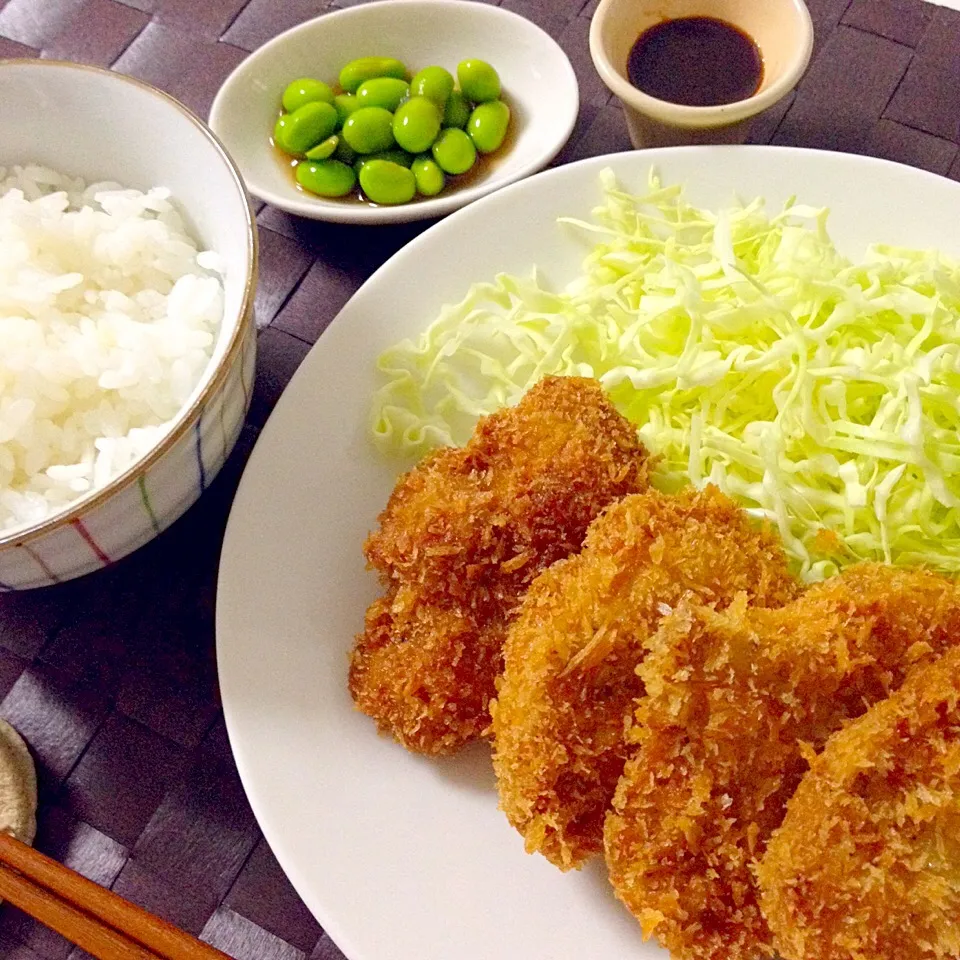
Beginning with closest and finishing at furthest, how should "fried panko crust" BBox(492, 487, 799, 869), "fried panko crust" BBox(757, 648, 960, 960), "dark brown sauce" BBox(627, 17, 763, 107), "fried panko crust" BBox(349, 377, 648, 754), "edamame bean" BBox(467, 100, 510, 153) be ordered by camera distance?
"fried panko crust" BBox(757, 648, 960, 960), "fried panko crust" BBox(492, 487, 799, 869), "fried panko crust" BBox(349, 377, 648, 754), "dark brown sauce" BBox(627, 17, 763, 107), "edamame bean" BBox(467, 100, 510, 153)

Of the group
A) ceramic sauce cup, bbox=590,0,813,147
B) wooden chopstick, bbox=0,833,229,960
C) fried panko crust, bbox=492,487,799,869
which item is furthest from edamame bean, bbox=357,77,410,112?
wooden chopstick, bbox=0,833,229,960

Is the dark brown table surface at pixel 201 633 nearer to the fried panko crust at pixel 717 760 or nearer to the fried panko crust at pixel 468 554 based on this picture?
the fried panko crust at pixel 468 554

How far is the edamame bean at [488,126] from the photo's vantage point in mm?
2246

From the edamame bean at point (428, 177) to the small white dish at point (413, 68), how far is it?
0.03m

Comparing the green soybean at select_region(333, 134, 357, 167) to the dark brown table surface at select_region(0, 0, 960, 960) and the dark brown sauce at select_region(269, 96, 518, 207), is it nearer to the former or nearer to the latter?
the dark brown sauce at select_region(269, 96, 518, 207)

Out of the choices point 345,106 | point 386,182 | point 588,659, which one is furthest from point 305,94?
point 588,659

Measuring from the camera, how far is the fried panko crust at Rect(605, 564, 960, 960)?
134cm

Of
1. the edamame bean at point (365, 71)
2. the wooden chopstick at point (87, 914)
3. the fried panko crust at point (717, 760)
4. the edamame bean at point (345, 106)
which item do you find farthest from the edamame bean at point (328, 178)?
the wooden chopstick at point (87, 914)

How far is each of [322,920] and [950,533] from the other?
52.5 inches

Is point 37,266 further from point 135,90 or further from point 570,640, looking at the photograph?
point 570,640

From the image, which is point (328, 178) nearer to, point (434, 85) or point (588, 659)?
point (434, 85)

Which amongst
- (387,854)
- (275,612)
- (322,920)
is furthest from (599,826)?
(275,612)

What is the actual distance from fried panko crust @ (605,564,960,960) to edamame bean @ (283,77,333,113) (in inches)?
62.8

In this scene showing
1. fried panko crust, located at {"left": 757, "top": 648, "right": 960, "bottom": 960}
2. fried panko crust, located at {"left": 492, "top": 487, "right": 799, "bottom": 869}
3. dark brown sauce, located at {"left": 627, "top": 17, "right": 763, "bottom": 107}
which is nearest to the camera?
fried panko crust, located at {"left": 757, "top": 648, "right": 960, "bottom": 960}
